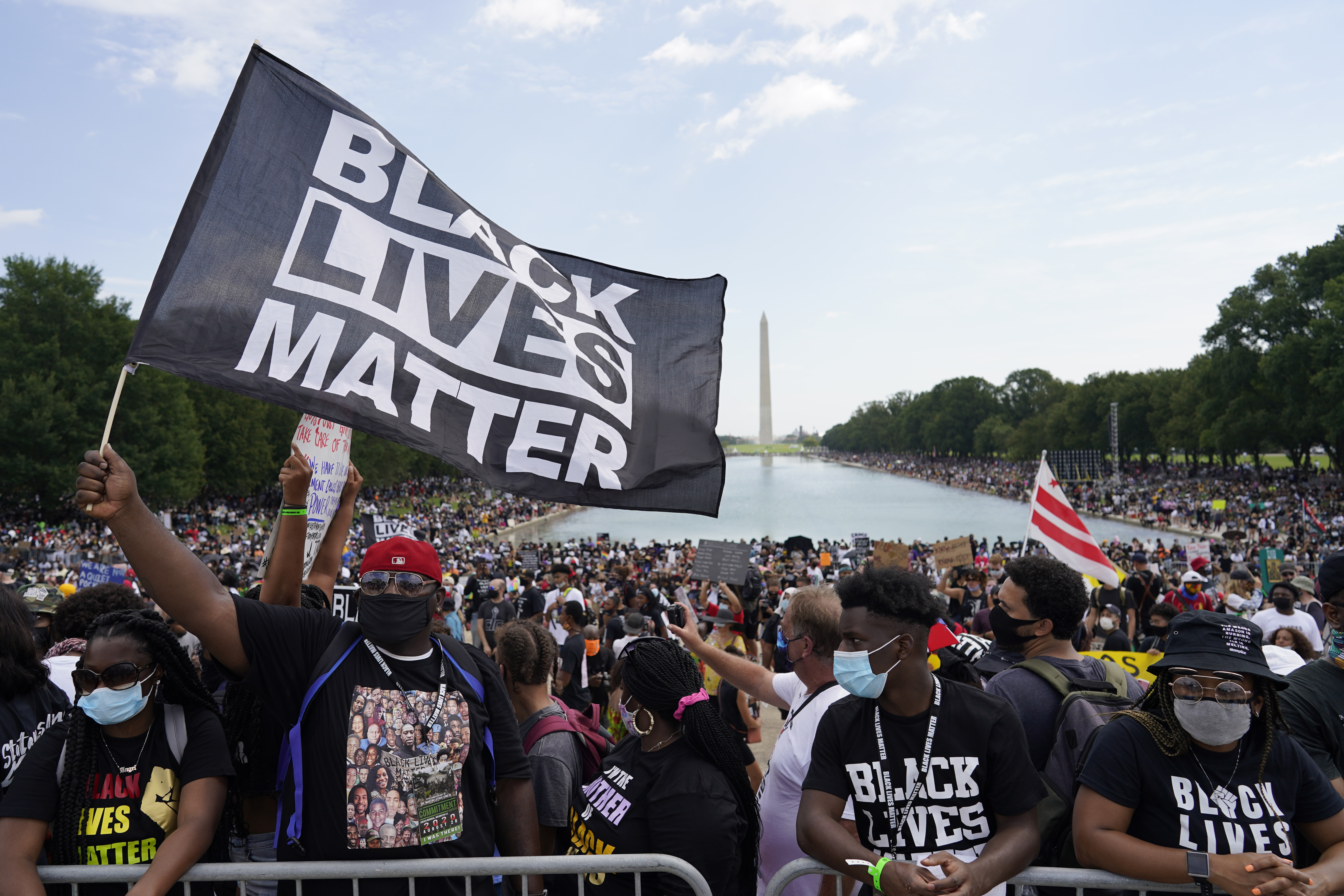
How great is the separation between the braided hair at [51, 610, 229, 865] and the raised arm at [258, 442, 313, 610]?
1.08 feet

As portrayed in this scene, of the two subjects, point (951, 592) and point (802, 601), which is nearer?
point (802, 601)

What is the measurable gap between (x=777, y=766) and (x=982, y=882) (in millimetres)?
892

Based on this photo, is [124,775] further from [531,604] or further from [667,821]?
[531,604]

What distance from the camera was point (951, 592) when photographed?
1109cm

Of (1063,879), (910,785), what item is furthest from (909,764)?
(1063,879)

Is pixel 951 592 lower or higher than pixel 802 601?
lower

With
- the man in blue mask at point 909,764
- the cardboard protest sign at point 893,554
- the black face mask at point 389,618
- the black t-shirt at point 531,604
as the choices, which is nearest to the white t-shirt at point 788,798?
the man in blue mask at point 909,764

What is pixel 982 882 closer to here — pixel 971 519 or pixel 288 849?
pixel 288 849

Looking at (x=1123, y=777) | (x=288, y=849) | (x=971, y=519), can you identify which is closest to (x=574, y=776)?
(x=288, y=849)

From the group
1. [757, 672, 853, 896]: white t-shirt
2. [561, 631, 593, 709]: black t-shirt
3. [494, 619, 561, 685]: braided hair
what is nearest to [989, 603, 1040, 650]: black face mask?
[757, 672, 853, 896]: white t-shirt

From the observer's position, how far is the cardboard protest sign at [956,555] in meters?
12.1

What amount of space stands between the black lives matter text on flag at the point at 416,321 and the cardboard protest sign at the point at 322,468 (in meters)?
0.35

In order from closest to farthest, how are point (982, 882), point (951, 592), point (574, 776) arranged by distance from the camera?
point (982, 882) → point (574, 776) → point (951, 592)

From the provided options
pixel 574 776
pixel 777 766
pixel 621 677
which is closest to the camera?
pixel 621 677
